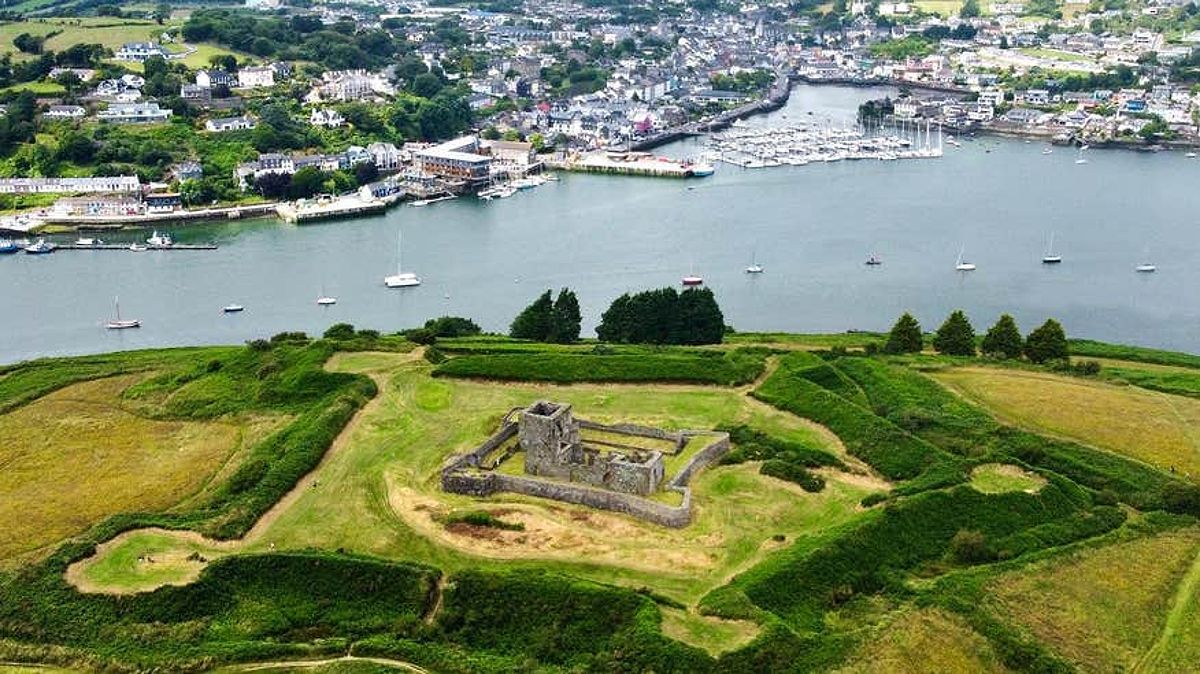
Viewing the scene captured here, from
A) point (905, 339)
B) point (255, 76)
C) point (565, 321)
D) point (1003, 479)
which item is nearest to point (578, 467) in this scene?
point (1003, 479)

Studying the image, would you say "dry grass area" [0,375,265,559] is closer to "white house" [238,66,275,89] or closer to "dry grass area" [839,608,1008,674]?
"dry grass area" [839,608,1008,674]

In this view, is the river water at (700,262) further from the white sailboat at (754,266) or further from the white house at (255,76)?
the white house at (255,76)

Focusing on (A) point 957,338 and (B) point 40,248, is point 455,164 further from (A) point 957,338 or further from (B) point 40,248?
(A) point 957,338

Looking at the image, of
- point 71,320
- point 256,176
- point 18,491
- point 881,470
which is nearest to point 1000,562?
point 881,470

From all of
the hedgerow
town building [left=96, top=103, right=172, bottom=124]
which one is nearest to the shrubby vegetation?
the hedgerow

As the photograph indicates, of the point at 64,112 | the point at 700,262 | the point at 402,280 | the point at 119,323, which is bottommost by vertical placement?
the point at 119,323
